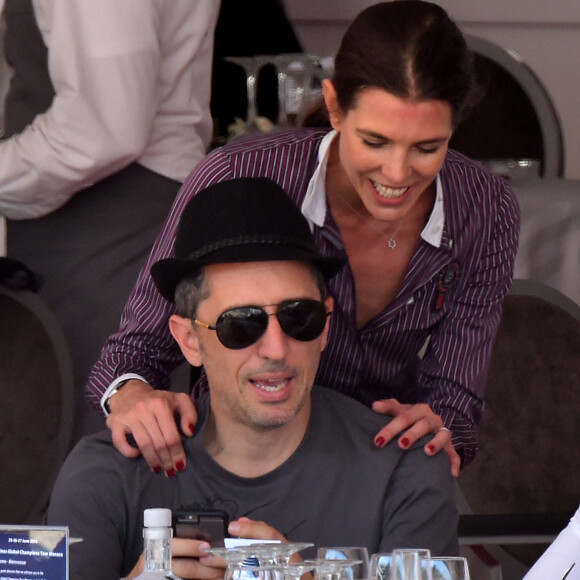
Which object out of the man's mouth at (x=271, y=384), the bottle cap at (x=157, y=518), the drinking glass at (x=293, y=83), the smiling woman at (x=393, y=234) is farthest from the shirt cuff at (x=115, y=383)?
the drinking glass at (x=293, y=83)

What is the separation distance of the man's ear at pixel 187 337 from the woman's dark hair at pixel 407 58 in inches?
15.8

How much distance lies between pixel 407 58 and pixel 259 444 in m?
0.59

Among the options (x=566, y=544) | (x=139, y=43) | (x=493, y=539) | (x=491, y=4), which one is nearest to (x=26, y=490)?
(x=139, y=43)

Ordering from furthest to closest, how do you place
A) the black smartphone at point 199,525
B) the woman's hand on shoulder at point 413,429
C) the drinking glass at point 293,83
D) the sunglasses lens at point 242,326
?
the drinking glass at point 293,83
the woman's hand on shoulder at point 413,429
the sunglasses lens at point 242,326
the black smartphone at point 199,525

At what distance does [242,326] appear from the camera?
1665mm

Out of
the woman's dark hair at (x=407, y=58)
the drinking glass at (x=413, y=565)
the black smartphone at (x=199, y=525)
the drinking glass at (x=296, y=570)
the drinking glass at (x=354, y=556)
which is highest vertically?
the woman's dark hair at (x=407, y=58)

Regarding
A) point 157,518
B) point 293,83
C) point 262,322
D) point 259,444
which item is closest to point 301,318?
point 262,322

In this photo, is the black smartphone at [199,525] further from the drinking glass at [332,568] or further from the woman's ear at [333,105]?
the woman's ear at [333,105]

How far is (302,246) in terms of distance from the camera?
1746mm

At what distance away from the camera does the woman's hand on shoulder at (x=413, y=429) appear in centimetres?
180

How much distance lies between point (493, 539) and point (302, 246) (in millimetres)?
532

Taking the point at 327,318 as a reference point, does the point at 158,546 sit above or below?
above

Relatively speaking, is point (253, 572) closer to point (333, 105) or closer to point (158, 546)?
point (158, 546)

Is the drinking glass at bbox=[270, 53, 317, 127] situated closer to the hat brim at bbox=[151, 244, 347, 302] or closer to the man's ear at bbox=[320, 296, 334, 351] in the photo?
the man's ear at bbox=[320, 296, 334, 351]
